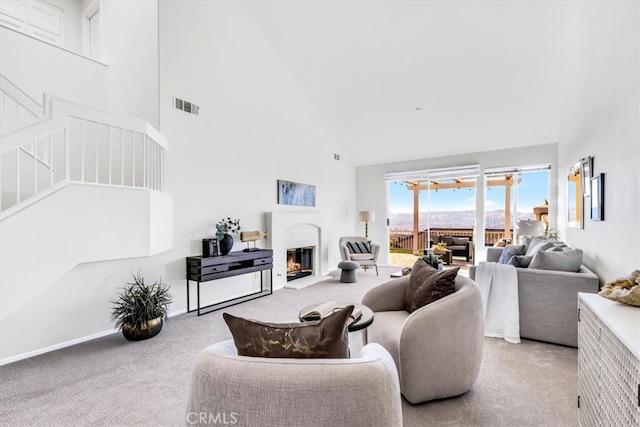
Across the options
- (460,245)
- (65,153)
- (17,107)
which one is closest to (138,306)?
(65,153)

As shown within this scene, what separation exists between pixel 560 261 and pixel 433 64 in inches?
123

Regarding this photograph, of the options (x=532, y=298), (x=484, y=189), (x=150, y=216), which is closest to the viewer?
(x=150, y=216)

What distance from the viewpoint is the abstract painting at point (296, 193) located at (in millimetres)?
5359

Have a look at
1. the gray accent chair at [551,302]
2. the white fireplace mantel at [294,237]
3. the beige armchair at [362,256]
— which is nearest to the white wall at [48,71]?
the white fireplace mantel at [294,237]

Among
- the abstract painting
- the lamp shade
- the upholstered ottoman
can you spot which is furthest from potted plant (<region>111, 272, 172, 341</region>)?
the lamp shade

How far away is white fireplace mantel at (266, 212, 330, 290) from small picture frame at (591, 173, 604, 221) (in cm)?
404

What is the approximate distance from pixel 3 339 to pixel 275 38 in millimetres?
4961

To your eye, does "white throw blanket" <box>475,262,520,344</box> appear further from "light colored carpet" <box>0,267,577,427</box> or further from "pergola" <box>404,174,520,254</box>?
"pergola" <box>404,174,520,254</box>

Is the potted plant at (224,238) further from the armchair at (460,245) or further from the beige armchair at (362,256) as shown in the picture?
the armchair at (460,245)

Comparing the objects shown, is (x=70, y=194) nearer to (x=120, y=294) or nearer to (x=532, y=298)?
(x=120, y=294)

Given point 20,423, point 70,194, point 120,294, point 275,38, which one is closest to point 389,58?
point 275,38

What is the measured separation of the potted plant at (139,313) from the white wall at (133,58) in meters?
1.97

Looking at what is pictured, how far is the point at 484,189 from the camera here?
625 centimetres

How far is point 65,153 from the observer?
2.19 meters
